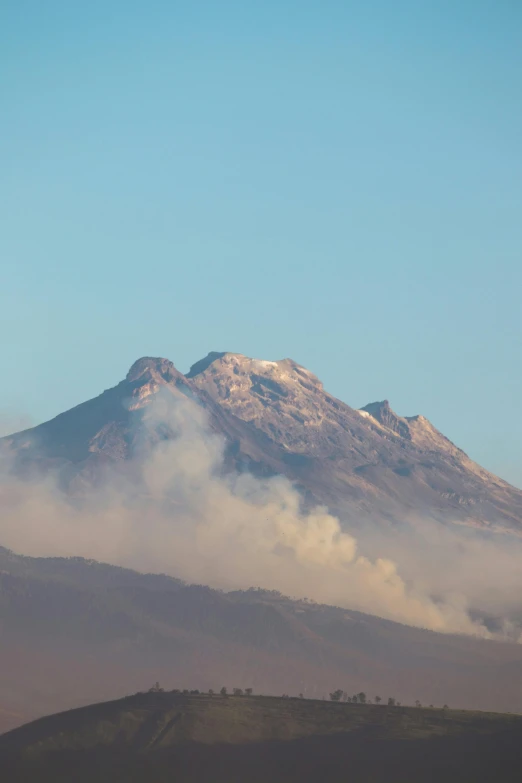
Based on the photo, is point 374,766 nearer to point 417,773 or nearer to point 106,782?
point 417,773

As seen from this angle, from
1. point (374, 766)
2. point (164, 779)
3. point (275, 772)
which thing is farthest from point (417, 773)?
point (164, 779)

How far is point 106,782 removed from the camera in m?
200

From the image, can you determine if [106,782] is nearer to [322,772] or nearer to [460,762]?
[322,772]

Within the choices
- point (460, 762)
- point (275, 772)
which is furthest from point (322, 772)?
point (460, 762)

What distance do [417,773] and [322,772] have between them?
13.5m

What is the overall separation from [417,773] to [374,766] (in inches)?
272

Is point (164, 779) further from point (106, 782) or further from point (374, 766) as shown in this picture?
point (374, 766)

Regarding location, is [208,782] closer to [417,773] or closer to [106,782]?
[106,782]

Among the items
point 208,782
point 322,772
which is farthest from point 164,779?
point 322,772

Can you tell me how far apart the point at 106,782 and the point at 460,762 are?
165 ft

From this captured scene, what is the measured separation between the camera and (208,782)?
196 m

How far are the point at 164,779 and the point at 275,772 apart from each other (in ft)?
52.0

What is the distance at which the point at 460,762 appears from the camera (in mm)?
196625

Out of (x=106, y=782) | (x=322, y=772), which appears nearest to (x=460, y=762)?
(x=322, y=772)
